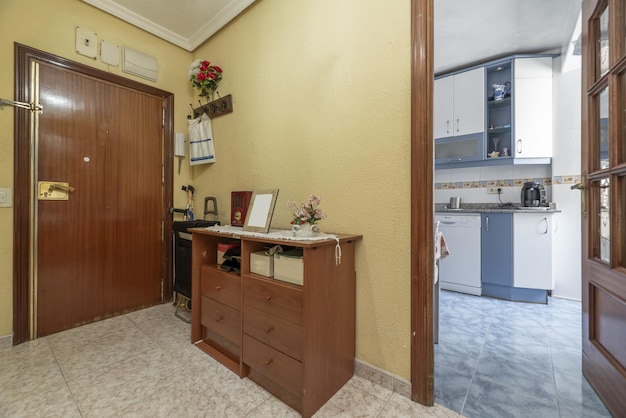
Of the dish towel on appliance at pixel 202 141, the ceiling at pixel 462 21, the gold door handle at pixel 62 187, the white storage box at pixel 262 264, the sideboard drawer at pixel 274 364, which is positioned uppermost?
the ceiling at pixel 462 21

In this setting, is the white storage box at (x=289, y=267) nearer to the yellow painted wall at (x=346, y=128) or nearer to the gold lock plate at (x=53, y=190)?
the yellow painted wall at (x=346, y=128)

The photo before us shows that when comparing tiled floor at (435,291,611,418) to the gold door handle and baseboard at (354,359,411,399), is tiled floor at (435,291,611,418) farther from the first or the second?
the gold door handle

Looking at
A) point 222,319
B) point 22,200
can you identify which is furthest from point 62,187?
point 222,319

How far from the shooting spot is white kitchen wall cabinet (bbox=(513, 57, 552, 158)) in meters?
2.89

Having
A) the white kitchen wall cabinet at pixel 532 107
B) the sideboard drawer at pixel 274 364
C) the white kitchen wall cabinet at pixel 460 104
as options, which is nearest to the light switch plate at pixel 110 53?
the sideboard drawer at pixel 274 364

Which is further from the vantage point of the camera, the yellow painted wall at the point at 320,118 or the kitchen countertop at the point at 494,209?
the kitchen countertop at the point at 494,209

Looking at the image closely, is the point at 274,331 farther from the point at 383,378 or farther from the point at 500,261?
the point at 500,261

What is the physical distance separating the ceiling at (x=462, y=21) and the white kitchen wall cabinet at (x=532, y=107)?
0.63 feet

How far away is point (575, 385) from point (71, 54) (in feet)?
12.7

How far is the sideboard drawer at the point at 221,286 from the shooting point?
1556mm

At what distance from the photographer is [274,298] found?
131 cm

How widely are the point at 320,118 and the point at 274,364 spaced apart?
141 centimetres

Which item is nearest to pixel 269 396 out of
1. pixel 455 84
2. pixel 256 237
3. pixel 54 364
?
pixel 256 237

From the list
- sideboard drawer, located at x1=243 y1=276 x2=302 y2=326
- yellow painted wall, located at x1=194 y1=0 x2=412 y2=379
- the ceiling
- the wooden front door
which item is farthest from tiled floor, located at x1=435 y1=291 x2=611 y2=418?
the ceiling
